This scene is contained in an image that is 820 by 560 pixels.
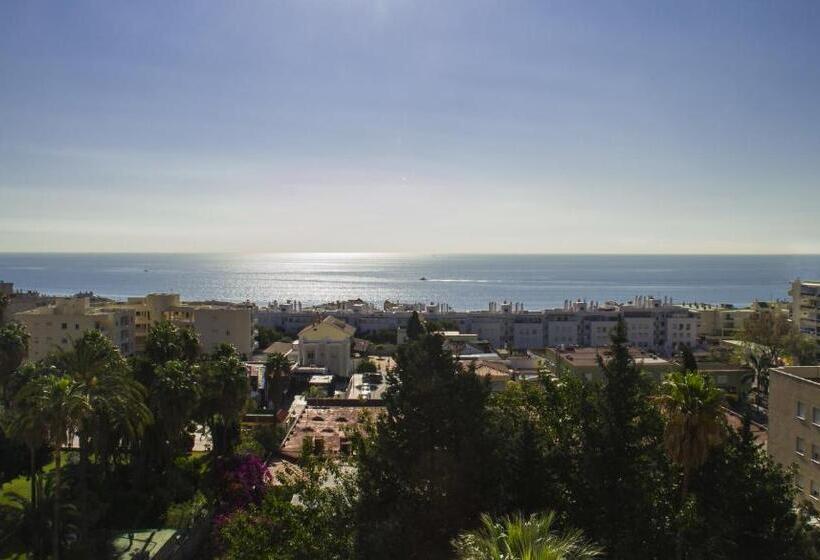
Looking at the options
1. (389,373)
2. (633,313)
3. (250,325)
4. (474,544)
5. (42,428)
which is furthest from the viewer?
(633,313)

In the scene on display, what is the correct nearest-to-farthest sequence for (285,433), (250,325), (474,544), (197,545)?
(474,544) < (197,545) < (285,433) < (250,325)

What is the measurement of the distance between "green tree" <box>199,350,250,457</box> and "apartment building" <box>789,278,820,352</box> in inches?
2724

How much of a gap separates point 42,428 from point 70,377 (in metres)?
1.95

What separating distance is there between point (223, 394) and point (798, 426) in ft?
82.5

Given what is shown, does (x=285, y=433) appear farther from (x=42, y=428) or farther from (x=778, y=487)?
(x=778, y=487)

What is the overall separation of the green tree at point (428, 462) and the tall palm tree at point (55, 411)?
1189 centimetres

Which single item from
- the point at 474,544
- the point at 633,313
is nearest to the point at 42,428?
the point at 474,544

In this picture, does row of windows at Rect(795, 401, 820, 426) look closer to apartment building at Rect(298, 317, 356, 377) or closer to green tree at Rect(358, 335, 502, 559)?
green tree at Rect(358, 335, 502, 559)

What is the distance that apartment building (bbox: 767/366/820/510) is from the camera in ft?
83.4

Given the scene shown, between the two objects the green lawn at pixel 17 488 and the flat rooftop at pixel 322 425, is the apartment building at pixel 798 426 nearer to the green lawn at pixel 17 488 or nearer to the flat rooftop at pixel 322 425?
the flat rooftop at pixel 322 425

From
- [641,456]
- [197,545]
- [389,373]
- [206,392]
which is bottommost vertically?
[197,545]

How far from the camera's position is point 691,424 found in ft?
48.4

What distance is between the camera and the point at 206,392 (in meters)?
30.8

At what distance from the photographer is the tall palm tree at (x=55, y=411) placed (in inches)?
854
